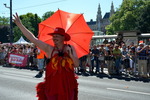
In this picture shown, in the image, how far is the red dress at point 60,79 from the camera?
346 centimetres

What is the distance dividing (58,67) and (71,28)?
80 cm

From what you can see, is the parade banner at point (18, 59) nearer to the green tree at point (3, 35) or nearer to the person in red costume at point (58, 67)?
the person in red costume at point (58, 67)

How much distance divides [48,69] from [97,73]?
10.5 meters

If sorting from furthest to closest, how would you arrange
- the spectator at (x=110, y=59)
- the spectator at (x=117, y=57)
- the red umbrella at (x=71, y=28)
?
the spectator at (x=110, y=59) < the spectator at (x=117, y=57) < the red umbrella at (x=71, y=28)

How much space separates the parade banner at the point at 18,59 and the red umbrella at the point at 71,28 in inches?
574

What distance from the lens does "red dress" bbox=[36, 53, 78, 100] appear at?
11.4 feet

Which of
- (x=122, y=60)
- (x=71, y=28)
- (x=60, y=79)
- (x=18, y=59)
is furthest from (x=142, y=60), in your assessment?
(x=18, y=59)

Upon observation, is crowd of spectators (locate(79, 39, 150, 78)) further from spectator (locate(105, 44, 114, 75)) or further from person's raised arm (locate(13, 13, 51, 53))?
person's raised arm (locate(13, 13, 51, 53))

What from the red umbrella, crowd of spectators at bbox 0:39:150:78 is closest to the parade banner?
crowd of spectators at bbox 0:39:150:78

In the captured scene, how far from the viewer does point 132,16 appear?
54375 millimetres

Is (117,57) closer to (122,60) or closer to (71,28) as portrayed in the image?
(122,60)

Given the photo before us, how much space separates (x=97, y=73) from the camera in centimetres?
1387

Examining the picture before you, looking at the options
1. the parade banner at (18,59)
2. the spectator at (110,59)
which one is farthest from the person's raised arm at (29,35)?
the parade banner at (18,59)

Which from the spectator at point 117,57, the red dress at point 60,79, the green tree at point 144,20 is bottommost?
the red dress at point 60,79
